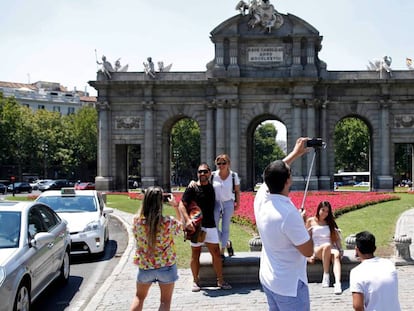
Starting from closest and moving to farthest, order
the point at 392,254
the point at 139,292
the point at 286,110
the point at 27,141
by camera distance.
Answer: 1. the point at 139,292
2. the point at 392,254
3. the point at 286,110
4. the point at 27,141

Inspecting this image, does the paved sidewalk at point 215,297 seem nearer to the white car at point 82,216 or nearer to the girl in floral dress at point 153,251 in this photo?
the girl in floral dress at point 153,251

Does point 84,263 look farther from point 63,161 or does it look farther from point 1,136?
point 63,161

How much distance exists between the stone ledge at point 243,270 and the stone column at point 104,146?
3043cm

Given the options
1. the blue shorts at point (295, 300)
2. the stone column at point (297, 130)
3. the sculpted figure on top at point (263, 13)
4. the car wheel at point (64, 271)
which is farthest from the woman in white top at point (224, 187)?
the sculpted figure on top at point (263, 13)

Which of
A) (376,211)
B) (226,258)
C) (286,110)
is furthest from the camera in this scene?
(286,110)

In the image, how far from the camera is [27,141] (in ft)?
239

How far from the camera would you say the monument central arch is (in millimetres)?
37531

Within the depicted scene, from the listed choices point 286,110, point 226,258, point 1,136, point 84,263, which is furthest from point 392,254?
point 1,136

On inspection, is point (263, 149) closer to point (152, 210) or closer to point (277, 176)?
point (152, 210)

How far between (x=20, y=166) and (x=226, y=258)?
71.3 meters

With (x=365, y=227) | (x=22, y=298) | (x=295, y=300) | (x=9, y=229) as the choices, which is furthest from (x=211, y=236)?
(x=365, y=227)

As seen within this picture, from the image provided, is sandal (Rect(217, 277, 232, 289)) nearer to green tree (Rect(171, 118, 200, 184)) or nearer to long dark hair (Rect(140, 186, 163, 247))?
long dark hair (Rect(140, 186, 163, 247))

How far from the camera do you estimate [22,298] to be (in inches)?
296

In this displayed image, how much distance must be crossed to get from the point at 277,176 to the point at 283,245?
68 cm
